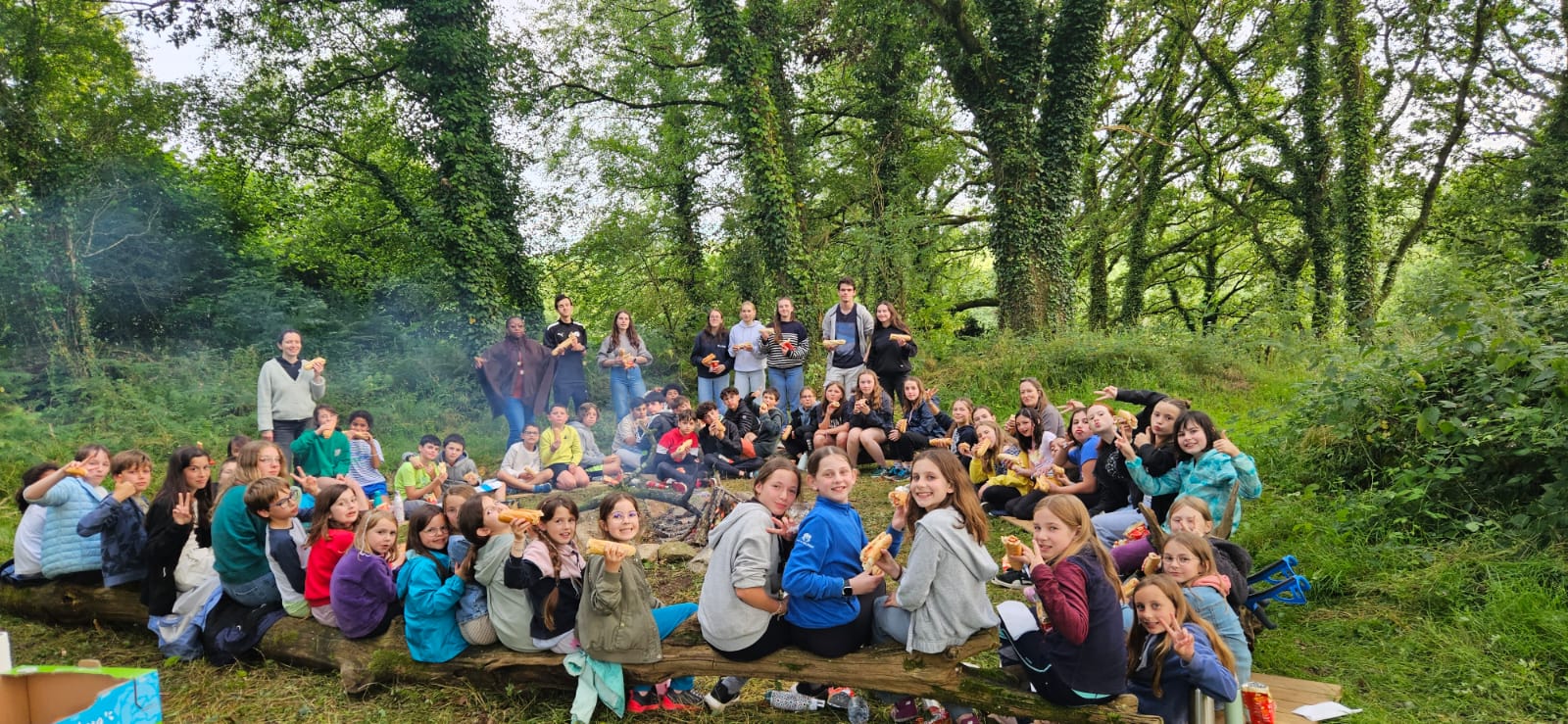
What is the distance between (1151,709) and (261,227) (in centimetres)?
1575

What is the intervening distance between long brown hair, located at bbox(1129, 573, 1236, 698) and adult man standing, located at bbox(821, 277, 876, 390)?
209 inches

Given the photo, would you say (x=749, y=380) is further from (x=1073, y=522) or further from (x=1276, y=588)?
(x=1073, y=522)

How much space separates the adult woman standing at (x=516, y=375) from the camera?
8.30 meters

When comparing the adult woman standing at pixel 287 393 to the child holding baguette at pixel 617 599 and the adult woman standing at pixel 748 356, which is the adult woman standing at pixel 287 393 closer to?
the adult woman standing at pixel 748 356

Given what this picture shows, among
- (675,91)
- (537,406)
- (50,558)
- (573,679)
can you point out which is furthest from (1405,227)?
(50,558)

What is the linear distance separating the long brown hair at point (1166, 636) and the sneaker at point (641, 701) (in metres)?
2.12

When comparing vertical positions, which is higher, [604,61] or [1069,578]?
[604,61]

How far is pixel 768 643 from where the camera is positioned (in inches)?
129

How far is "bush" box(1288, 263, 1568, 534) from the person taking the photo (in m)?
4.33

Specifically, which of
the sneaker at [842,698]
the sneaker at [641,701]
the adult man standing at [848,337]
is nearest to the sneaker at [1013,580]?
the sneaker at [842,698]

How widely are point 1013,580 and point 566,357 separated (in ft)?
18.8

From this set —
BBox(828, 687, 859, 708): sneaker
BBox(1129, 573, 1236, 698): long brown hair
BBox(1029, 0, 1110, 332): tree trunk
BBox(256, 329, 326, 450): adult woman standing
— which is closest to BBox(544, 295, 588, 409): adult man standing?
BBox(256, 329, 326, 450): adult woman standing

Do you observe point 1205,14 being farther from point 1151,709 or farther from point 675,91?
point 1151,709

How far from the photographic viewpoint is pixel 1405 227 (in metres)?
16.6
